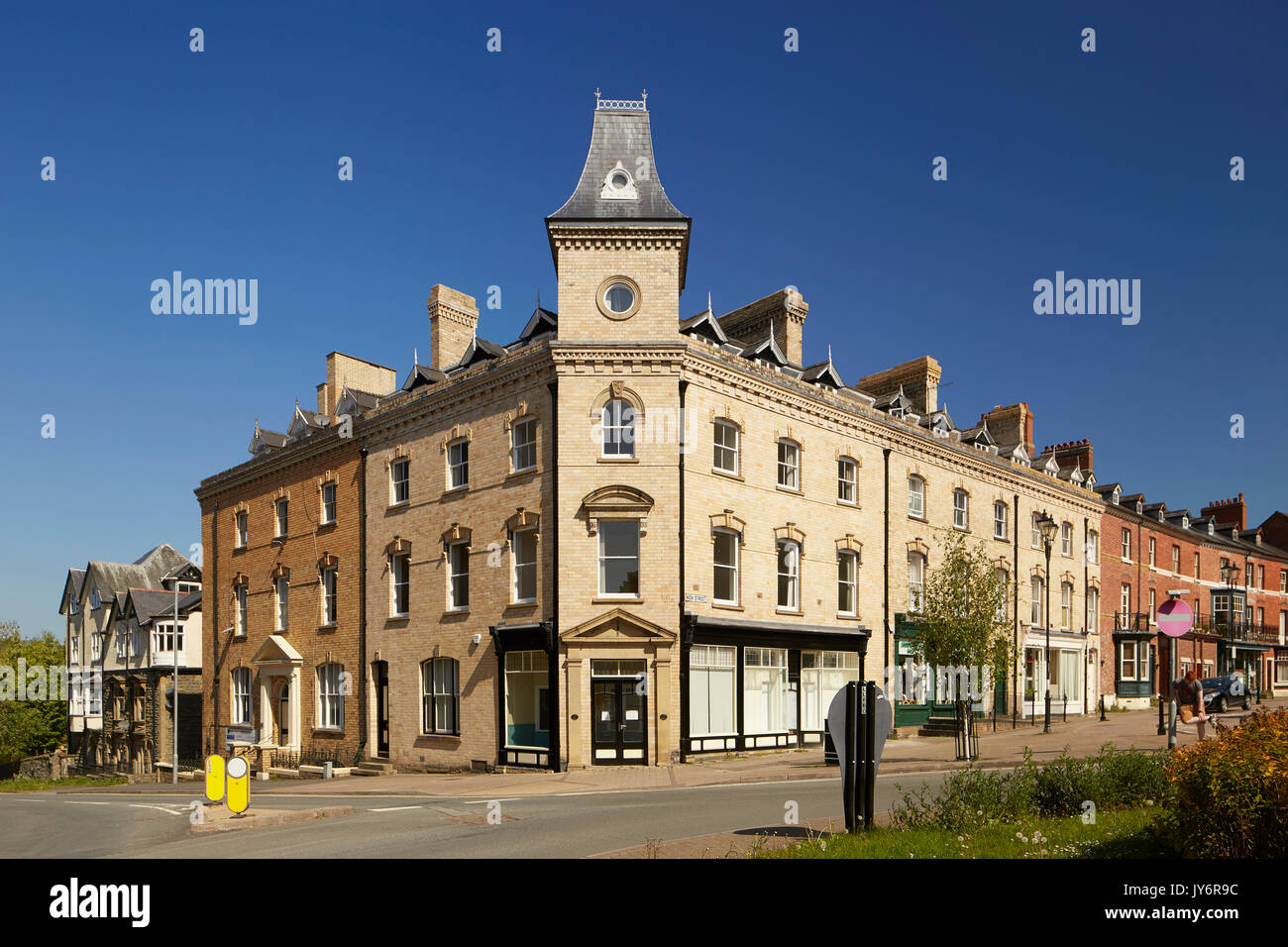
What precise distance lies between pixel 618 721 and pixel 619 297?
11.5m

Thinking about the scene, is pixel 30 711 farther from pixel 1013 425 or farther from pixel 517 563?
pixel 1013 425

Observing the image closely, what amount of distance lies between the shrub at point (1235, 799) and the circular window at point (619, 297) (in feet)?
66.3

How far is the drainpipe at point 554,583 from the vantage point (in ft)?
84.2

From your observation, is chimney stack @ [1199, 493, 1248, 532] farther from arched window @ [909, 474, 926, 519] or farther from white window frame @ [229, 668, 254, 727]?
Answer: white window frame @ [229, 668, 254, 727]

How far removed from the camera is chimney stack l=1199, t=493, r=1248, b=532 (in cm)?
6488

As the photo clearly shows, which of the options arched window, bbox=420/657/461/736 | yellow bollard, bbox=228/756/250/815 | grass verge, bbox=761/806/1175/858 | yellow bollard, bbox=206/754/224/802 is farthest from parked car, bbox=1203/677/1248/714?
yellow bollard, bbox=206/754/224/802

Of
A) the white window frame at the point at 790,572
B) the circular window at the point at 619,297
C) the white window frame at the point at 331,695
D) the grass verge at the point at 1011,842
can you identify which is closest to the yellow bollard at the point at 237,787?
the grass verge at the point at 1011,842

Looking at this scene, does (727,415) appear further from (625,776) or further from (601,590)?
(625,776)

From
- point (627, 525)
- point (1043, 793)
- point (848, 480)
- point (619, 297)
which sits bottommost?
point (1043, 793)

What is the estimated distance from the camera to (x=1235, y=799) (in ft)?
27.0

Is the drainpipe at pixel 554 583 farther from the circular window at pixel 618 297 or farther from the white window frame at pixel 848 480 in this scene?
the white window frame at pixel 848 480

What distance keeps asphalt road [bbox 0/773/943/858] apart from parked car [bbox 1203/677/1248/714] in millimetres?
22009

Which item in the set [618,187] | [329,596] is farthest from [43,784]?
[618,187]
